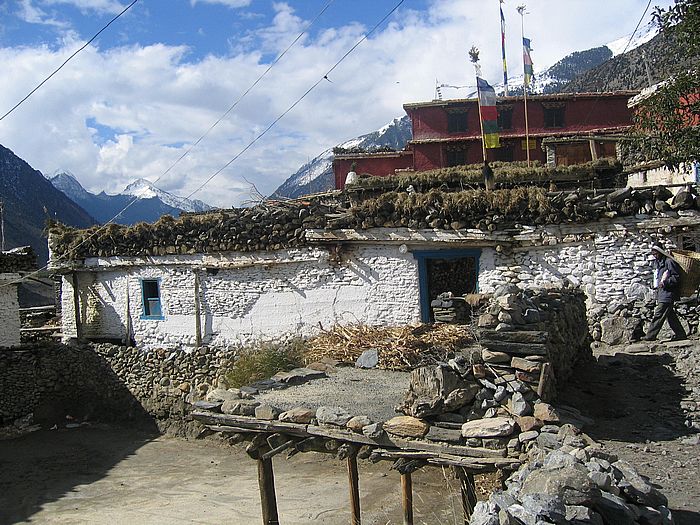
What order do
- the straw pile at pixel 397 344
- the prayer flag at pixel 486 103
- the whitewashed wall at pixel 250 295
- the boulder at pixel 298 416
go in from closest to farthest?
the boulder at pixel 298 416 < the straw pile at pixel 397 344 < the whitewashed wall at pixel 250 295 < the prayer flag at pixel 486 103

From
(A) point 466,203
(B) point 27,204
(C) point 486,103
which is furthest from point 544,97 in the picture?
(B) point 27,204

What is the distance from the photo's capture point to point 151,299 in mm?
17703

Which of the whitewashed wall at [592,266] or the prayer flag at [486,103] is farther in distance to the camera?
the prayer flag at [486,103]

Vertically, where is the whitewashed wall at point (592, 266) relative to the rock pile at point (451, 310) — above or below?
above

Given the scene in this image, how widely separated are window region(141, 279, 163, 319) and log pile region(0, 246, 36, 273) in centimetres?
495

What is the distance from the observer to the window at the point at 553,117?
3047cm

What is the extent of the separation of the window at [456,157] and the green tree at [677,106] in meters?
22.6

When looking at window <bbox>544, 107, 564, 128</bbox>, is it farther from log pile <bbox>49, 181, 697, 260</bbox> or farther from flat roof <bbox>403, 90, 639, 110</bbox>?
log pile <bbox>49, 181, 697, 260</bbox>

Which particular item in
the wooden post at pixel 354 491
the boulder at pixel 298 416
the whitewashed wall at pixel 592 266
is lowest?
the wooden post at pixel 354 491

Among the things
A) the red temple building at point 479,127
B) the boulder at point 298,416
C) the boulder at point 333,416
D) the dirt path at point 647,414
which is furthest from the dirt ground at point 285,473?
the red temple building at point 479,127

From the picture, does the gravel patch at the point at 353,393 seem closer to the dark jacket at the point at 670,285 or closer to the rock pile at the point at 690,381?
the rock pile at the point at 690,381

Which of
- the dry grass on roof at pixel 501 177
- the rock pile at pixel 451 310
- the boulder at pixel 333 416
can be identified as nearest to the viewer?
the boulder at pixel 333 416

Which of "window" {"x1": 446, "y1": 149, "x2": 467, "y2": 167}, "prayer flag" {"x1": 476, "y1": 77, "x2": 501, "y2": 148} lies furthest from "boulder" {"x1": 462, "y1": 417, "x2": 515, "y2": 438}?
"window" {"x1": 446, "y1": 149, "x2": 467, "y2": 167}

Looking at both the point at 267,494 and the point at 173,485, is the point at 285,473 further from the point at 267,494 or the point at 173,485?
the point at 267,494
